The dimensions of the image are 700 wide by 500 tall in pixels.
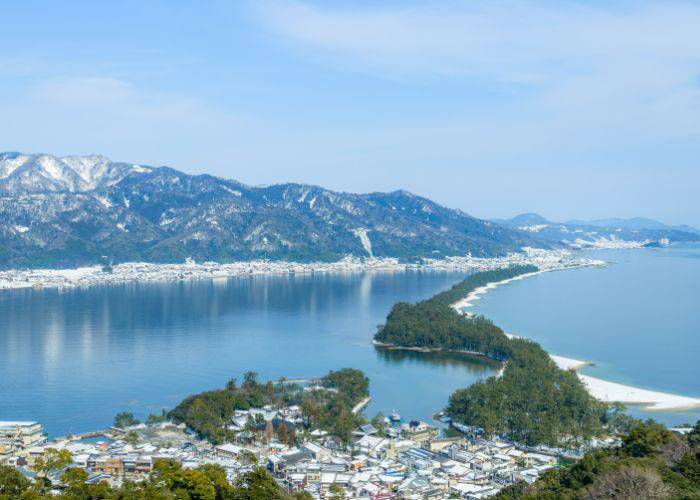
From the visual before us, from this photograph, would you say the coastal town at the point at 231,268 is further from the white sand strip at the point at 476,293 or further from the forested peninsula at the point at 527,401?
the forested peninsula at the point at 527,401

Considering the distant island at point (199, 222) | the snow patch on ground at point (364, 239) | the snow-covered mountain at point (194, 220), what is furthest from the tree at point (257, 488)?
the snow patch on ground at point (364, 239)

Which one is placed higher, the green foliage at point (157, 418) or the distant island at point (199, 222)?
the distant island at point (199, 222)

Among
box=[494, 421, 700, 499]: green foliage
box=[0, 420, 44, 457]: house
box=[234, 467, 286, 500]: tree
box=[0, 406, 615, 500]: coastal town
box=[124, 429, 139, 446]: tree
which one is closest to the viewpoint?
box=[494, 421, 700, 499]: green foliage

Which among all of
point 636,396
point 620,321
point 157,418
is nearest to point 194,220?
point 620,321

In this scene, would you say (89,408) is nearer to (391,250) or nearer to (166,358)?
(166,358)

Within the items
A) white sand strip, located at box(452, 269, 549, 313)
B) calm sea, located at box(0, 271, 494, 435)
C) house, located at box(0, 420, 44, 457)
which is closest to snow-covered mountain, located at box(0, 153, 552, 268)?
white sand strip, located at box(452, 269, 549, 313)

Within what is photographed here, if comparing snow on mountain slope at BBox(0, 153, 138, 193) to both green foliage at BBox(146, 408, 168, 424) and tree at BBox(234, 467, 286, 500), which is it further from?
tree at BBox(234, 467, 286, 500)

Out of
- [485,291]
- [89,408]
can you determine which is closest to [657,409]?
[89,408]
